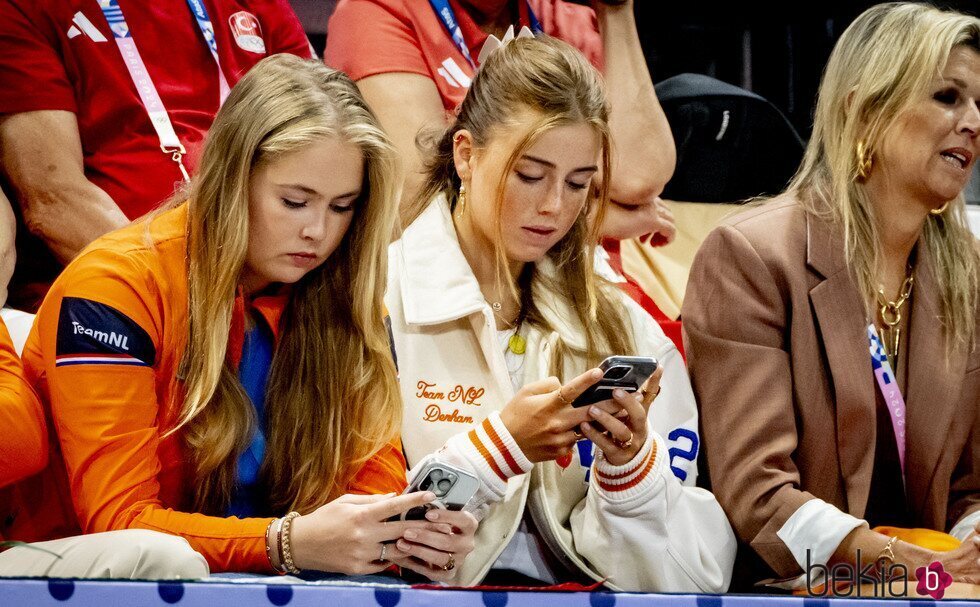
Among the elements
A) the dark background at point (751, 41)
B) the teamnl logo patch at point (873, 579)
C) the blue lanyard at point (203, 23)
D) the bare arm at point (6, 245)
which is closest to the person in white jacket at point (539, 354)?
the teamnl logo patch at point (873, 579)

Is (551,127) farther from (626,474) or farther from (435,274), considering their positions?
(626,474)

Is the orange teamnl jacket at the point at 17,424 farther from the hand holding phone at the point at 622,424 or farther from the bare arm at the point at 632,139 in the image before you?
the bare arm at the point at 632,139

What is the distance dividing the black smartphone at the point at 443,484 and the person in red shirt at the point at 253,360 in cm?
3

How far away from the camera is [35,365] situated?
1.91 m

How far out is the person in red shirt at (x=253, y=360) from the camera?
1791mm

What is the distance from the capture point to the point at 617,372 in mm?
1886

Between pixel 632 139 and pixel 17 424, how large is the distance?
1.55 meters

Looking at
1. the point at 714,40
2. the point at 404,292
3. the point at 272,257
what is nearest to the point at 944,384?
the point at 404,292

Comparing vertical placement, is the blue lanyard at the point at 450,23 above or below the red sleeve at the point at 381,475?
above

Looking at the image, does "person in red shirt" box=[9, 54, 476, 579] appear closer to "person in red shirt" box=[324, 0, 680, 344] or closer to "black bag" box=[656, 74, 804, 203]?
"person in red shirt" box=[324, 0, 680, 344]

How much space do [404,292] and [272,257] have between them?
333 millimetres

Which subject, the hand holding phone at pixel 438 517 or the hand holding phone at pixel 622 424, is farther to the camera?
the hand holding phone at pixel 622 424

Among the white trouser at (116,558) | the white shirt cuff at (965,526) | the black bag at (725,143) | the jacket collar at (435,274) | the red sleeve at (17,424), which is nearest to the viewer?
the white trouser at (116,558)

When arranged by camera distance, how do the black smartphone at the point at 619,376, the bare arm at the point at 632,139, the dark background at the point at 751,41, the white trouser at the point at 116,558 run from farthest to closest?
the dark background at the point at 751,41 < the bare arm at the point at 632,139 < the black smartphone at the point at 619,376 < the white trouser at the point at 116,558
